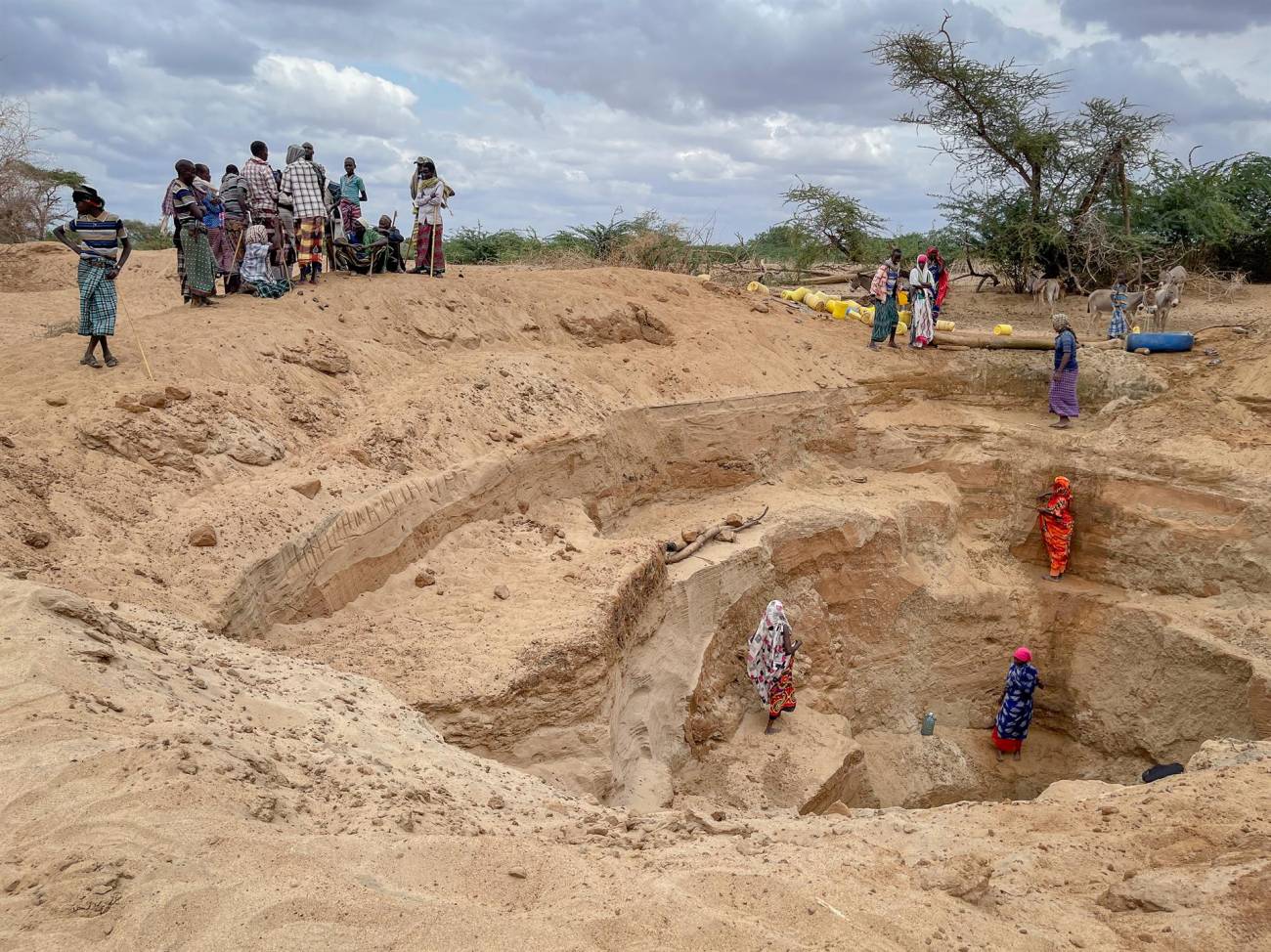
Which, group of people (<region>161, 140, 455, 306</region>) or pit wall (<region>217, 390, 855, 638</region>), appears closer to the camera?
pit wall (<region>217, 390, 855, 638</region>)

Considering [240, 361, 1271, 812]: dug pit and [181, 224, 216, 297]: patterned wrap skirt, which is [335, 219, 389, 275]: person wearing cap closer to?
[181, 224, 216, 297]: patterned wrap skirt

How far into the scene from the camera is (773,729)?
344 inches

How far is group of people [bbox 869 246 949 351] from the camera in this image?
457 inches

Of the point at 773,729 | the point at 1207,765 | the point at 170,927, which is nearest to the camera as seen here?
the point at 170,927

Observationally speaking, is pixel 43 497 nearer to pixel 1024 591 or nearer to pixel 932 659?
pixel 932 659

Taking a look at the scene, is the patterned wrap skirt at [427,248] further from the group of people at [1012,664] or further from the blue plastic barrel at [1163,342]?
the blue plastic barrel at [1163,342]

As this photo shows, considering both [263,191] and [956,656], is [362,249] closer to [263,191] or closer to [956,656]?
[263,191]

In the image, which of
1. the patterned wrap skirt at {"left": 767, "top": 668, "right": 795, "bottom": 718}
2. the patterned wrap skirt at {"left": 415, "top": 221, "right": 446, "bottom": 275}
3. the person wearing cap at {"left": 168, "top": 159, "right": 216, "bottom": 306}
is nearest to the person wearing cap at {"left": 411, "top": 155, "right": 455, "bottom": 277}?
the patterned wrap skirt at {"left": 415, "top": 221, "right": 446, "bottom": 275}

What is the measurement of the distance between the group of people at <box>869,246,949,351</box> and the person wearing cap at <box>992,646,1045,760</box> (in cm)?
438

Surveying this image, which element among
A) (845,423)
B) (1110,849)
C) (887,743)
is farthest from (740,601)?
(1110,849)

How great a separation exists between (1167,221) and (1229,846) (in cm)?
1405

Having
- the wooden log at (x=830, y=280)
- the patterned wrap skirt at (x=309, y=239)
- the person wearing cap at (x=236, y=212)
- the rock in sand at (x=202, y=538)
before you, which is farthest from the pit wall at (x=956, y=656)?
the wooden log at (x=830, y=280)

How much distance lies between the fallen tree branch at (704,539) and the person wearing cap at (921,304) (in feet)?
13.1

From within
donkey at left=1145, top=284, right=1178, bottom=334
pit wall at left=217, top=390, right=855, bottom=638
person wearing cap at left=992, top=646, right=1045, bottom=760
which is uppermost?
donkey at left=1145, top=284, right=1178, bottom=334
